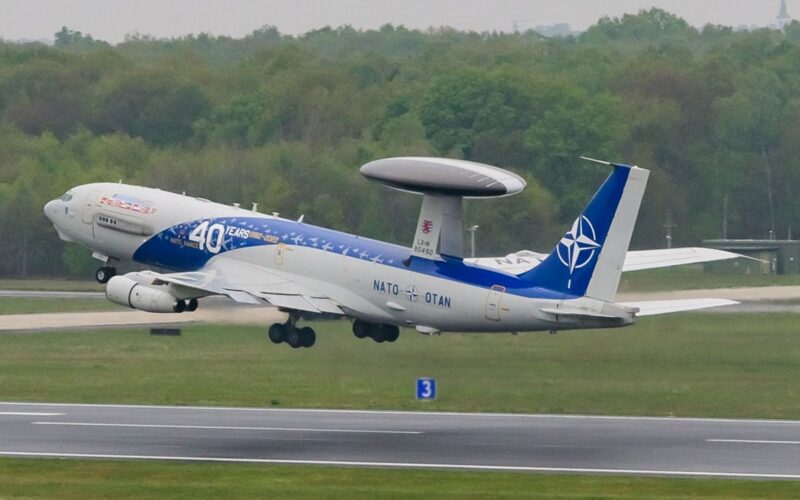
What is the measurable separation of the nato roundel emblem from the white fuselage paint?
3.60 feet

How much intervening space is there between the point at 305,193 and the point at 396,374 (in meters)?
43.2

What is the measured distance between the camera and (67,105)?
130m

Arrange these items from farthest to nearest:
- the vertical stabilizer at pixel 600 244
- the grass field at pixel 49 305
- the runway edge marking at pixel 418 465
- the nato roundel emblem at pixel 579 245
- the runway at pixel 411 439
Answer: the grass field at pixel 49 305
the nato roundel emblem at pixel 579 245
the vertical stabilizer at pixel 600 244
the runway at pixel 411 439
the runway edge marking at pixel 418 465

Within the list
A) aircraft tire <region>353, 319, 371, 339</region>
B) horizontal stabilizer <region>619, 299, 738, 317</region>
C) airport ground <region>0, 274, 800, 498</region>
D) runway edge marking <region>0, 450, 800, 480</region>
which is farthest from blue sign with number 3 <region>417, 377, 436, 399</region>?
runway edge marking <region>0, 450, 800, 480</region>

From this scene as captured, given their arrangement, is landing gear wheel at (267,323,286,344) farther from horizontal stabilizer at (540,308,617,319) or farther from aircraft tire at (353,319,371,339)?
horizontal stabilizer at (540,308,617,319)

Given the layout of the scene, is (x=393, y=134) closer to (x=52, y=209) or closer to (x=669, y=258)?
(x=52, y=209)

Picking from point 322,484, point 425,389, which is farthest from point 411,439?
point 425,389

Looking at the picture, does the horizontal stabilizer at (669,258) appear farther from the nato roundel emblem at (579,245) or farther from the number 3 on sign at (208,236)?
the number 3 on sign at (208,236)

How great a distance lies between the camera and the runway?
130 feet

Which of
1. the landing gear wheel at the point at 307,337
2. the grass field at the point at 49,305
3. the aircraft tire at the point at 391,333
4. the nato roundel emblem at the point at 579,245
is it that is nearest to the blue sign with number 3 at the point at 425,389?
the nato roundel emblem at the point at 579,245

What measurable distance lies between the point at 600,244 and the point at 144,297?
50.2ft

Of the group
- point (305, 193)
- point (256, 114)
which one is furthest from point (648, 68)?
point (305, 193)

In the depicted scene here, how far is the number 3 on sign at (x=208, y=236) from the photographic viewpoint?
191ft

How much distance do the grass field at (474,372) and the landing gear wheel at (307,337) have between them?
33 centimetres
